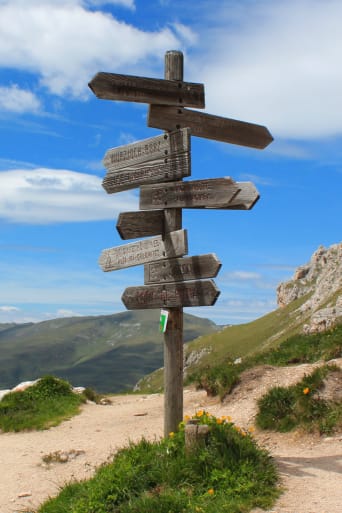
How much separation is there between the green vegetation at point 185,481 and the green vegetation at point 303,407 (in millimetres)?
2814

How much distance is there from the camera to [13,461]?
12391 mm

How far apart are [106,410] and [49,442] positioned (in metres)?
3.81

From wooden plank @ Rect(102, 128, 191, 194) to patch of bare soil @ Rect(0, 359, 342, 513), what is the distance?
516 centimetres

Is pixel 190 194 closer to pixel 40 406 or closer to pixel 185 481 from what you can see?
pixel 185 481

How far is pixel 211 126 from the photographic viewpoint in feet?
31.6

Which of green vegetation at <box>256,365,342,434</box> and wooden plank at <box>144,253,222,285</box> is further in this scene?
green vegetation at <box>256,365,342,434</box>

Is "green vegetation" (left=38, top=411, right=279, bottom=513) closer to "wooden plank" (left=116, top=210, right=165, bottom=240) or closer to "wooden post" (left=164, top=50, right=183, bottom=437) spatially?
"wooden post" (left=164, top=50, right=183, bottom=437)

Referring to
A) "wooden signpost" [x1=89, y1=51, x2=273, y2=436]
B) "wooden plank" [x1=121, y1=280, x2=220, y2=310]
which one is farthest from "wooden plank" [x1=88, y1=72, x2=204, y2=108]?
"wooden plank" [x1=121, y1=280, x2=220, y2=310]

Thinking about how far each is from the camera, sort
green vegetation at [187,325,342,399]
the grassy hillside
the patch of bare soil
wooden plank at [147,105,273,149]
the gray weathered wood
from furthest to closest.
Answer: the grassy hillside < green vegetation at [187,325,342,399] < wooden plank at [147,105,273,149] < the gray weathered wood < the patch of bare soil

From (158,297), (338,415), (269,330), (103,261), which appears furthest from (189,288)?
(269,330)

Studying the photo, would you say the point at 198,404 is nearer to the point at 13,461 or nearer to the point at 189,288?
the point at 13,461

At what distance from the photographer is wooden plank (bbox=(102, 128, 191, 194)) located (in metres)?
9.08

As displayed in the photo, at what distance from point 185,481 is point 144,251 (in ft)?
12.5

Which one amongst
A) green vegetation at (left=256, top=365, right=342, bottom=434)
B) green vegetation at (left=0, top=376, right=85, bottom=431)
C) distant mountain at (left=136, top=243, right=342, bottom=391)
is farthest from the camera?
distant mountain at (left=136, top=243, right=342, bottom=391)
